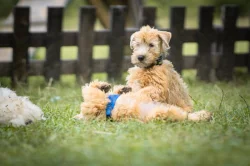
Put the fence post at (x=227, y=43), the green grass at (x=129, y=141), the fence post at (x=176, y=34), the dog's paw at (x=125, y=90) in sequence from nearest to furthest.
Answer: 1. the green grass at (x=129, y=141)
2. the dog's paw at (x=125, y=90)
3. the fence post at (x=176, y=34)
4. the fence post at (x=227, y=43)

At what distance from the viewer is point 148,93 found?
5.49 meters

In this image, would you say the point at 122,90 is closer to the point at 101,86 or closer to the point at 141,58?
the point at 101,86

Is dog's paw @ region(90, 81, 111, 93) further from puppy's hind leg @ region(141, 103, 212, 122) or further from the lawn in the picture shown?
puppy's hind leg @ region(141, 103, 212, 122)

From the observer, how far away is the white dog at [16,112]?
5.52m

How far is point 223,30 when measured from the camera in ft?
31.6

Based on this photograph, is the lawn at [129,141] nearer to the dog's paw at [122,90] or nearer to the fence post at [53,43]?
the dog's paw at [122,90]

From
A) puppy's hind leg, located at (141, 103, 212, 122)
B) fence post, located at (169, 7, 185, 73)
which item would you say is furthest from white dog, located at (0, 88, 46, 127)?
fence post, located at (169, 7, 185, 73)

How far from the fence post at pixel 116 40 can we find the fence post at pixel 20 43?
1.44 m

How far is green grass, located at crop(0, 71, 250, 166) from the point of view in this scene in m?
4.13

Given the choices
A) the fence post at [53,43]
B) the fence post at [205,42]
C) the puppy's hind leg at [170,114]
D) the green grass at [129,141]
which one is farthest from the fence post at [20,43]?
the puppy's hind leg at [170,114]

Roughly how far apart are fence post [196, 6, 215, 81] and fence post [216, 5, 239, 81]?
0.23 m

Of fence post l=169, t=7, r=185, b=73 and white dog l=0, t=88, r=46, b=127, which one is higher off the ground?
fence post l=169, t=7, r=185, b=73

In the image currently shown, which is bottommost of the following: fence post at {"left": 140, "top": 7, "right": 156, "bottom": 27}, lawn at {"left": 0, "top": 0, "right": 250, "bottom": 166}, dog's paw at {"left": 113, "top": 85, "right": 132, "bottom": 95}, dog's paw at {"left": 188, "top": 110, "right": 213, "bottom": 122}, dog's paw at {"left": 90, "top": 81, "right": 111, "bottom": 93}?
lawn at {"left": 0, "top": 0, "right": 250, "bottom": 166}

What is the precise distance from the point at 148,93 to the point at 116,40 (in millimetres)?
3752
